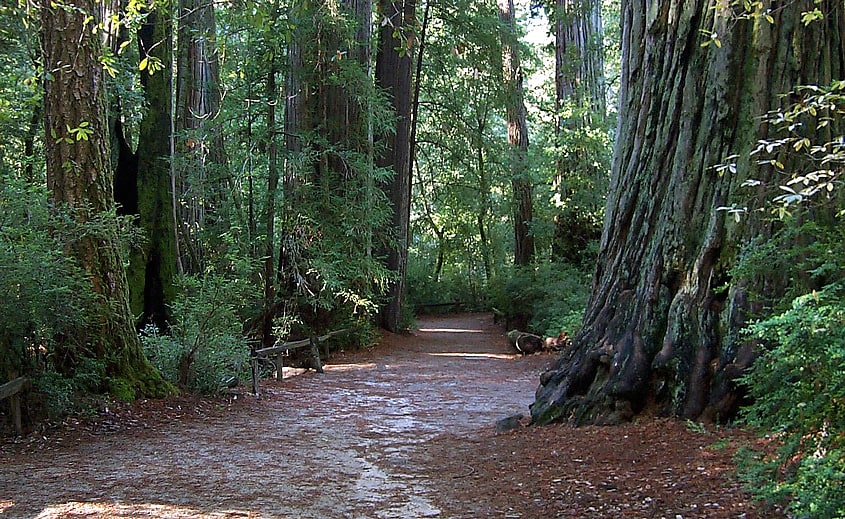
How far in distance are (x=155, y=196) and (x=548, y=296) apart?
986 cm

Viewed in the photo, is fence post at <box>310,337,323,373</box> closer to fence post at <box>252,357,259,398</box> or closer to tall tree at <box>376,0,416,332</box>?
fence post at <box>252,357,259,398</box>

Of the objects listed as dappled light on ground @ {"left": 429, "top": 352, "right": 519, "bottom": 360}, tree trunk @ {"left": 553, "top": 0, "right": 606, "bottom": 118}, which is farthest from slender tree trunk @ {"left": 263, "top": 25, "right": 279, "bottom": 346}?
tree trunk @ {"left": 553, "top": 0, "right": 606, "bottom": 118}

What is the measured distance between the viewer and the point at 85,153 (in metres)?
7.95

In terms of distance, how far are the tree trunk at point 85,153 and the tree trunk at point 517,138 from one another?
1380 centimetres

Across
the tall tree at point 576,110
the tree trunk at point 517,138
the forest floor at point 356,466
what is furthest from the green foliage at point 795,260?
the tree trunk at point 517,138

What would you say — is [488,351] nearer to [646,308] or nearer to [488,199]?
[488,199]

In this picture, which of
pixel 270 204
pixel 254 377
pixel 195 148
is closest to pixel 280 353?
pixel 254 377

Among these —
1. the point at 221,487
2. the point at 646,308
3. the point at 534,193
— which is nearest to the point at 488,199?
the point at 534,193

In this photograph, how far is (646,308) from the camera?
6.44 metres

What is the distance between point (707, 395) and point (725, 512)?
5.96ft

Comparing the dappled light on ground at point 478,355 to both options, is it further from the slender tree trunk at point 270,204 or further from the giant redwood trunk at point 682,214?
the giant redwood trunk at point 682,214

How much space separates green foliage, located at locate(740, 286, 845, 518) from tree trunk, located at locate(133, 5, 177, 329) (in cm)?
→ 989

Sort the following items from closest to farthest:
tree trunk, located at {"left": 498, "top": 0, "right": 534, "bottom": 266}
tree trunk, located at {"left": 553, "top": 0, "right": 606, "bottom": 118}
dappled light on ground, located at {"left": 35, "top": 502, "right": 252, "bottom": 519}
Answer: dappled light on ground, located at {"left": 35, "top": 502, "right": 252, "bottom": 519}, tree trunk, located at {"left": 553, "top": 0, "right": 606, "bottom": 118}, tree trunk, located at {"left": 498, "top": 0, "right": 534, "bottom": 266}

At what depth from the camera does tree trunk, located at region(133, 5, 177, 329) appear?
12180mm
